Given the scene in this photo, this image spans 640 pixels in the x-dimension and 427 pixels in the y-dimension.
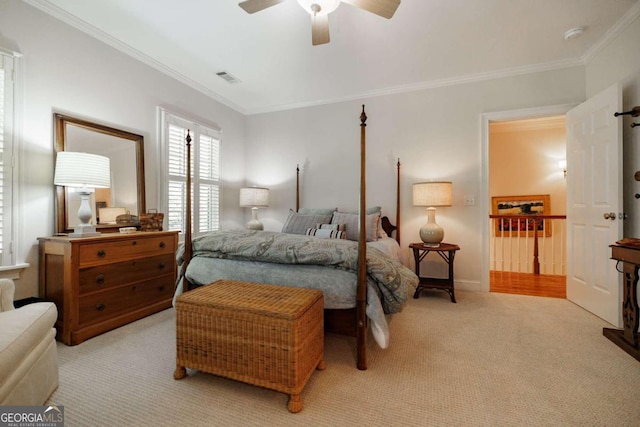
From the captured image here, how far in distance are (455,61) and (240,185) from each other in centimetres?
348

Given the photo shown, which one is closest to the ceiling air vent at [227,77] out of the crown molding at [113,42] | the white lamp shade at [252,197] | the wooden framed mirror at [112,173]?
the crown molding at [113,42]

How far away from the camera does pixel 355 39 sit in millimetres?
2725

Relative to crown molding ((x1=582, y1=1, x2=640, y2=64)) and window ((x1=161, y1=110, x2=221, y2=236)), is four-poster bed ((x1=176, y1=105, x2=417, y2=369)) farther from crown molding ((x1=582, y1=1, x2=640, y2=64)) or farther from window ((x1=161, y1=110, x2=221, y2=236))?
crown molding ((x1=582, y1=1, x2=640, y2=64))

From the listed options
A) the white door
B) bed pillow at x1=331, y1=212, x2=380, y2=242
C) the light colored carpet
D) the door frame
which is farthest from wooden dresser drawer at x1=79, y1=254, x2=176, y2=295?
the white door

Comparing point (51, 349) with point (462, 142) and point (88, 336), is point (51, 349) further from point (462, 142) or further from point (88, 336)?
point (462, 142)

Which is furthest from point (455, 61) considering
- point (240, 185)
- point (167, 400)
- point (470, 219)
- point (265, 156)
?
point (167, 400)

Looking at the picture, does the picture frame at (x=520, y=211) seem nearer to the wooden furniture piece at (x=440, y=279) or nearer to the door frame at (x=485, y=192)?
the door frame at (x=485, y=192)

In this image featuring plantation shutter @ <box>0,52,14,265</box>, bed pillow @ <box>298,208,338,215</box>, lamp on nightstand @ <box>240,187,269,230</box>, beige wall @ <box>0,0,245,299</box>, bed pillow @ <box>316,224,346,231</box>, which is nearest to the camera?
plantation shutter @ <box>0,52,14,265</box>

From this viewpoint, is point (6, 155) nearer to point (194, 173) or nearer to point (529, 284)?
point (194, 173)

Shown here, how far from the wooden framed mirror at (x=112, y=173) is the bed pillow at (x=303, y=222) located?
5.42 ft

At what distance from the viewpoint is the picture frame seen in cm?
473

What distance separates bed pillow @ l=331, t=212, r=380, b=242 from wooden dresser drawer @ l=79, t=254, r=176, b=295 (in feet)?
6.25

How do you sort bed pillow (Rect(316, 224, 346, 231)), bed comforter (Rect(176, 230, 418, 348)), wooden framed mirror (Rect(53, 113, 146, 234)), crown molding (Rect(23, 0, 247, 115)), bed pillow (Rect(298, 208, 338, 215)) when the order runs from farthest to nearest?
bed pillow (Rect(298, 208, 338, 215)), bed pillow (Rect(316, 224, 346, 231)), wooden framed mirror (Rect(53, 113, 146, 234)), crown molding (Rect(23, 0, 247, 115)), bed comforter (Rect(176, 230, 418, 348))

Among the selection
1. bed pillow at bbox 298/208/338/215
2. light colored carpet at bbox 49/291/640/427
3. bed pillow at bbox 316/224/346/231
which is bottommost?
light colored carpet at bbox 49/291/640/427
